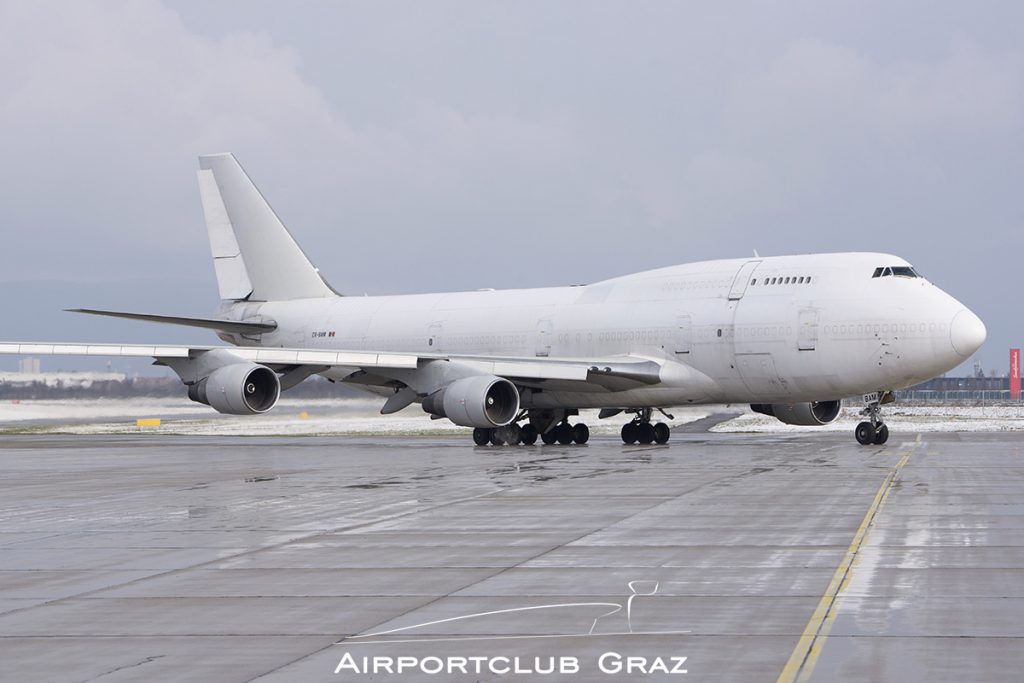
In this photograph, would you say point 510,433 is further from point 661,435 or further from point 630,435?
point 661,435

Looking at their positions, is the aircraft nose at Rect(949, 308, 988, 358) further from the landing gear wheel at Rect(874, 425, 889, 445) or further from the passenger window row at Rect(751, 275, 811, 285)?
the passenger window row at Rect(751, 275, 811, 285)

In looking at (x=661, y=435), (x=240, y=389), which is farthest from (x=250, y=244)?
(x=661, y=435)

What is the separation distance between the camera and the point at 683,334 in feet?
106

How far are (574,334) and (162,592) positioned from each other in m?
25.5

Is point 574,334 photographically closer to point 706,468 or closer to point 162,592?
point 706,468

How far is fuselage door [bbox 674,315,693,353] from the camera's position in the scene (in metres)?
32.0

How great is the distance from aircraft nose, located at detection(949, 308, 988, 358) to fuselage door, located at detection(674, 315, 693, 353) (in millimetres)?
6052

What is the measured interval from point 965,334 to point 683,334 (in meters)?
6.51

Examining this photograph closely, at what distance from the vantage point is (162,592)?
9.83 m

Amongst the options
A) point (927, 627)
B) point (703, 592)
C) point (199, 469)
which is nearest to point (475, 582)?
point (703, 592)

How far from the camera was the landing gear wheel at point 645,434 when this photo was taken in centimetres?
3422

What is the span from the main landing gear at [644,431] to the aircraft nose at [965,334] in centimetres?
786

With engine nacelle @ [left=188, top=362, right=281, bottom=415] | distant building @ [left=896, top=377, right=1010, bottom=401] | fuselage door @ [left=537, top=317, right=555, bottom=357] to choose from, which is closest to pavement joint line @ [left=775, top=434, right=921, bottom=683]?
engine nacelle @ [left=188, top=362, right=281, bottom=415]

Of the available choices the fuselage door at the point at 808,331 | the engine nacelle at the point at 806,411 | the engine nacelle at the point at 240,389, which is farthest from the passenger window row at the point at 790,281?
the engine nacelle at the point at 240,389
